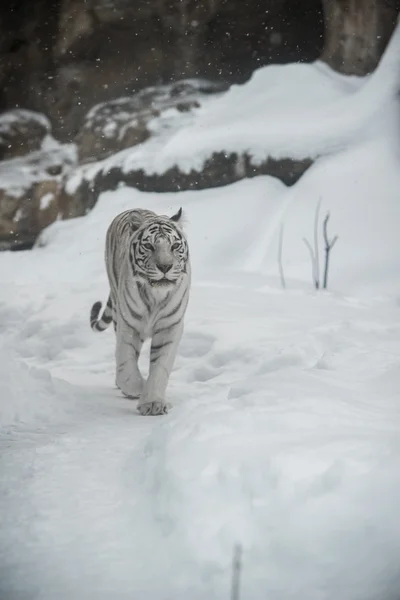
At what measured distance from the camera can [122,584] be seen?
1.67 metres

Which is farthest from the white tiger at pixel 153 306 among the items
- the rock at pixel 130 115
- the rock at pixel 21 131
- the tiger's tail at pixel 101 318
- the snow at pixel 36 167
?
the rock at pixel 21 131

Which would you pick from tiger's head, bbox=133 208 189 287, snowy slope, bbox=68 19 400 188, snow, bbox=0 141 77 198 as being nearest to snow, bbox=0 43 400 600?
tiger's head, bbox=133 208 189 287

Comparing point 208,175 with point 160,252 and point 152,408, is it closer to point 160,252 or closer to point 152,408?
point 160,252

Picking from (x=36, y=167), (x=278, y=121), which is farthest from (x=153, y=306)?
(x=36, y=167)

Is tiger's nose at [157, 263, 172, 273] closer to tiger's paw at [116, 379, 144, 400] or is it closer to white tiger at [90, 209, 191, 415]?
white tiger at [90, 209, 191, 415]

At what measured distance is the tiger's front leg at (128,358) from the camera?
3365mm

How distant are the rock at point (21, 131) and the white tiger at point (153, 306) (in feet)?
24.8

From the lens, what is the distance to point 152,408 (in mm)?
3174

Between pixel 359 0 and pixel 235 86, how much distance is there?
6.58ft

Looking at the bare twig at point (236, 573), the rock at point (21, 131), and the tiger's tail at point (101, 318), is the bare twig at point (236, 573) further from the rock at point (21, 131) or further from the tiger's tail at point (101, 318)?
the rock at point (21, 131)

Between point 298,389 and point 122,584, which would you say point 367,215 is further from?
point 122,584

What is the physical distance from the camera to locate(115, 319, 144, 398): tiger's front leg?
337 cm

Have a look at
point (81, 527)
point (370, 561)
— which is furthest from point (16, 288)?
point (370, 561)

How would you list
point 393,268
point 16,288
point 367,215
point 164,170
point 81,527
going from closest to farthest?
point 81,527 → point 16,288 → point 393,268 → point 367,215 → point 164,170
